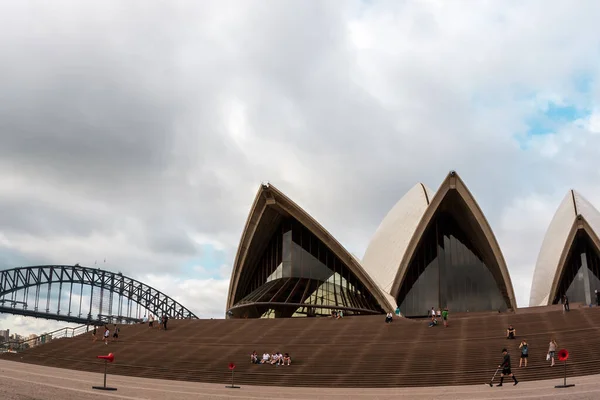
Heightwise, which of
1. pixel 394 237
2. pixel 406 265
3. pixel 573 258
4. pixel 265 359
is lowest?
pixel 265 359

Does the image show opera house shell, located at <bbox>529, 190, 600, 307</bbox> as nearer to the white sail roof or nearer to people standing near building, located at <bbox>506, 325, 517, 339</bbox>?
the white sail roof

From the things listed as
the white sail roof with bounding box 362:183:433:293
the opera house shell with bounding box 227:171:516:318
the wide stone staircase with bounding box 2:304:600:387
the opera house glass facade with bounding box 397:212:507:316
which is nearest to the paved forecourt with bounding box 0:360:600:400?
the wide stone staircase with bounding box 2:304:600:387

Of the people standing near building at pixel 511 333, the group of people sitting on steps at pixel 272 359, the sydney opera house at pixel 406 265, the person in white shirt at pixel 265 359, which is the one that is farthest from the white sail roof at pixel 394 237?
the person in white shirt at pixel 265 359

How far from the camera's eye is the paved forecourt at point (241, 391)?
47.6ft

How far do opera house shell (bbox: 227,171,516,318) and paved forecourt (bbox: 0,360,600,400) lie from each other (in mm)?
21138

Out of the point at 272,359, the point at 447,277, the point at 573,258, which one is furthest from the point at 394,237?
the point at 272,359

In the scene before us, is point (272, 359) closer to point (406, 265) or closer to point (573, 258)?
point (406, 265)

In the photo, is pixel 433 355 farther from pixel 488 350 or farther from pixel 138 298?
pixel 138 298

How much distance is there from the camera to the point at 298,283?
42.7 metres

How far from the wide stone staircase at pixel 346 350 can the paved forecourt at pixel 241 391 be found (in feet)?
4.43

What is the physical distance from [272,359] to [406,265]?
70.2ft

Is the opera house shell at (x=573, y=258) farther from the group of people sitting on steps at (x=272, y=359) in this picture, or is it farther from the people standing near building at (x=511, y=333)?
the group of people sitting on steps at (x=272, y=359)

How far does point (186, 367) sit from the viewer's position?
2312 centimetres

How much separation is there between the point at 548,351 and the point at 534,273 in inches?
1319
